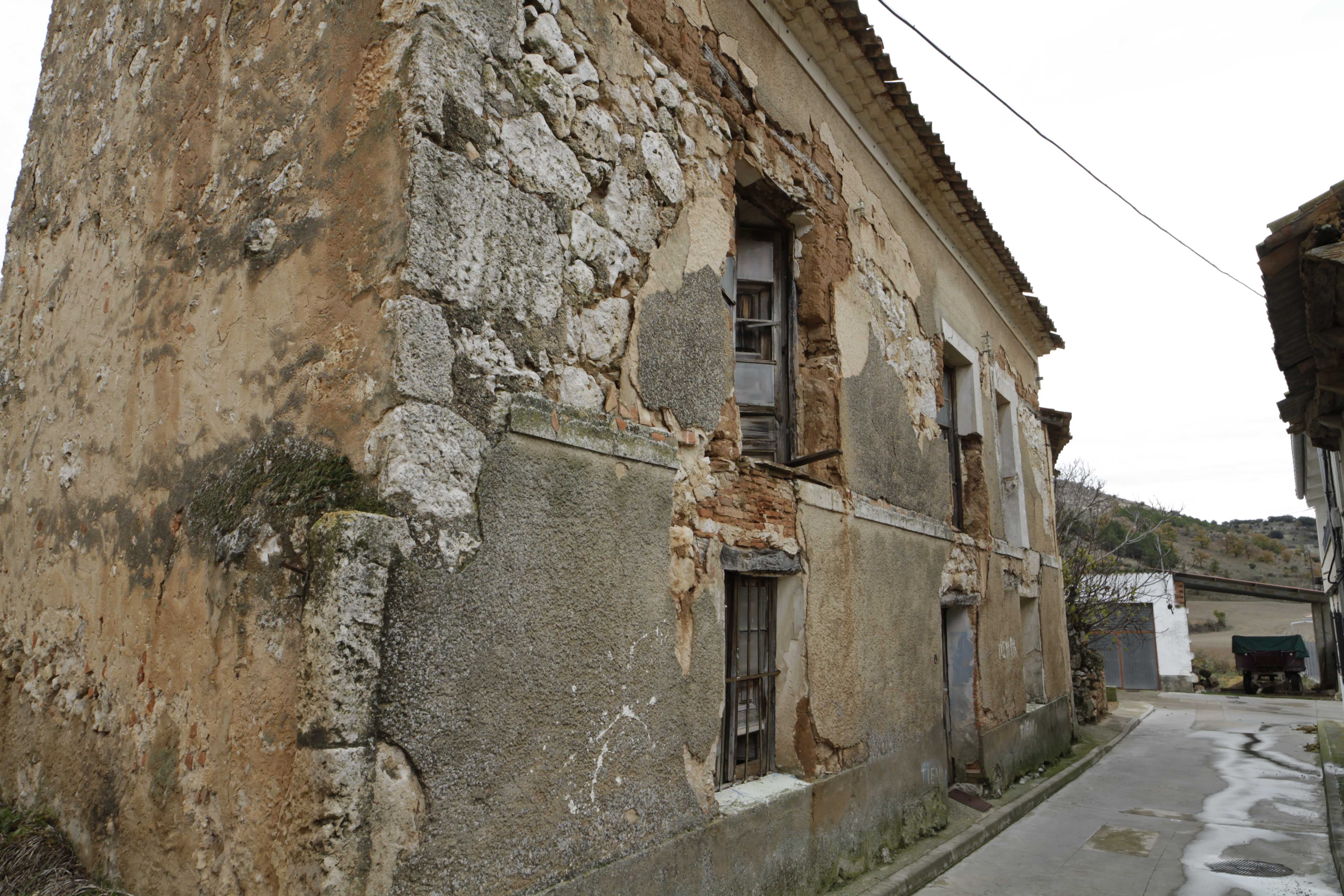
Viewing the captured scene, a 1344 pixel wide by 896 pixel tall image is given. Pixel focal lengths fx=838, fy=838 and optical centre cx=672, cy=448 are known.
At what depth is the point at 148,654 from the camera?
330cm

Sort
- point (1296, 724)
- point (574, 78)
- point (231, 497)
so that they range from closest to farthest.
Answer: point (231, 497) < point (574, 78) < point (1296, 724)

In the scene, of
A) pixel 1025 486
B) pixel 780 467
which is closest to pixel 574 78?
pixel 780 467

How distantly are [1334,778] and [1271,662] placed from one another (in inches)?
597

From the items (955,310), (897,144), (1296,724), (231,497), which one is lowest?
(1296,724)

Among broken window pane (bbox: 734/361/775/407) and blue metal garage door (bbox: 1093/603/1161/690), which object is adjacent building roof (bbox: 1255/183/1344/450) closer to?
broken window pane (bbox: 734/361/775/407)

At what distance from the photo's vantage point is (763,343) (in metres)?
5.65

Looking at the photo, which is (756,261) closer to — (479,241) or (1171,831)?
(479,241)

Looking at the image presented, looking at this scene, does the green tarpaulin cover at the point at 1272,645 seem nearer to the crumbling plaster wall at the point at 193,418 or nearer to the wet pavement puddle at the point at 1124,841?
the wet pavement puddle at the point at 1124,841

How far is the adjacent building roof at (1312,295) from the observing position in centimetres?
436

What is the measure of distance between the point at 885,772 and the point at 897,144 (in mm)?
5004

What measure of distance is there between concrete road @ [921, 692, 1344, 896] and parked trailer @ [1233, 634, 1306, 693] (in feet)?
35.2

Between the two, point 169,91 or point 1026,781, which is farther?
point 1026,781

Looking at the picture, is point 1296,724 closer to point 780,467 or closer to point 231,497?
point 780,467

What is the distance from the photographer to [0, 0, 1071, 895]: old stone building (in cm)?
276
